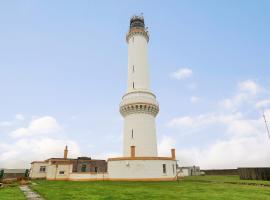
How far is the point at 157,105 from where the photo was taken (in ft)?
133

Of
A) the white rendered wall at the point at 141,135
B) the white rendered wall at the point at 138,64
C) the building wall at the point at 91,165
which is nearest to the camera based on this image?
the white rendered wall at the point at 141,135

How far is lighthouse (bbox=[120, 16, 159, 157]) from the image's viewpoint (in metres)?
37.4

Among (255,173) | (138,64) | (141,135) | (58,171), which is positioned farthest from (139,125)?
(255,173)

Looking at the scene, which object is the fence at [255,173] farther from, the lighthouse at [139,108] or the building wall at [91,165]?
the building wall at [91,165]

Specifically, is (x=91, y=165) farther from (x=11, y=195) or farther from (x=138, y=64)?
(x=11, y=195)

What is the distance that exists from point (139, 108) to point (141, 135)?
448cm

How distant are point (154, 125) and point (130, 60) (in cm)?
1355

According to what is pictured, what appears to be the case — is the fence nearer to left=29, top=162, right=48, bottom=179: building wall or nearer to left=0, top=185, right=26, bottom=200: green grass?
left=0, top=185, right=26, bottom=200: green grass

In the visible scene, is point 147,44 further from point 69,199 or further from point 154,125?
point 69,199

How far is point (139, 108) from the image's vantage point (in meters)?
38.2

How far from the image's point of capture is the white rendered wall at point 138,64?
4167cm

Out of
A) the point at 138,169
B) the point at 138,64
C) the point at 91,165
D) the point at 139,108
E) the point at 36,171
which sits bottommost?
the point at 138,169

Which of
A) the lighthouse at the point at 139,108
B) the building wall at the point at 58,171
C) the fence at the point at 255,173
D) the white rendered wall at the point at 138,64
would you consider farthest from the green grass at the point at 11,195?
the fence at the point at 255,173

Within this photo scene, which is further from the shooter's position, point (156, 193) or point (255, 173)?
point (255, 173)
